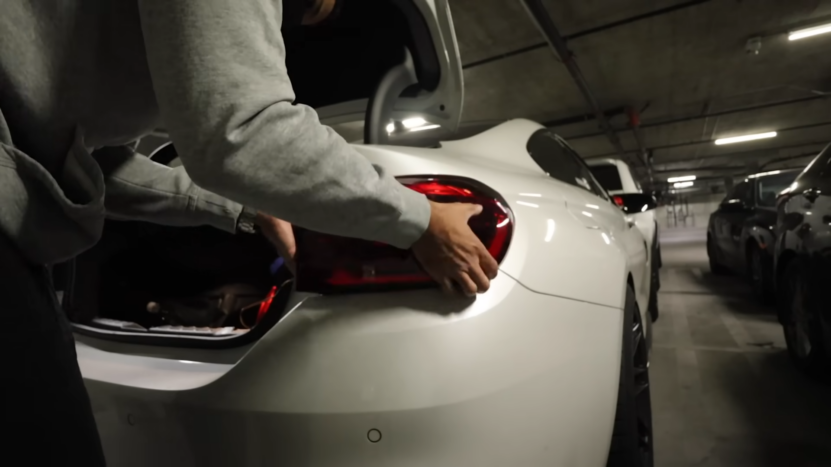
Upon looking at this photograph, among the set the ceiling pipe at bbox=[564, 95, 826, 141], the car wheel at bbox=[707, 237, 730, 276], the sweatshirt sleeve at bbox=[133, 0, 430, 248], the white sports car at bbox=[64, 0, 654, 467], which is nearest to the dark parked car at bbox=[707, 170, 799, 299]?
the car wheel at bbox=[707, 237, 730, 276]

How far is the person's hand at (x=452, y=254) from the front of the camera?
2.81 ft

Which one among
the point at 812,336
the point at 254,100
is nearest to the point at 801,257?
the point at 812,336

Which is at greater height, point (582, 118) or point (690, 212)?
point (582, 118)

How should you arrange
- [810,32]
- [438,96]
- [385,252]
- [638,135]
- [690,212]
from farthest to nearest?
1. [690,212]
2. [638,135]
3. [810,32]
4. [438,96]
5. [385,252]

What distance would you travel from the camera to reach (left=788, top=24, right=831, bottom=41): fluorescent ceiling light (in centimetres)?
615

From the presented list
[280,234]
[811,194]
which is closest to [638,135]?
[811,194]

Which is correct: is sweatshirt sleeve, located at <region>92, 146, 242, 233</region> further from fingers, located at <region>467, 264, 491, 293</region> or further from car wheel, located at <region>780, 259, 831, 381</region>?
car wheel, located at <region>780, 259, 831, 381</region>

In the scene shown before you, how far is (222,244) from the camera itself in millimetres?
1782

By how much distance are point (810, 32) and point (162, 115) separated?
26.8 ft

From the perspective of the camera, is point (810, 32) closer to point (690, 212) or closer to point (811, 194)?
point (811, 194)

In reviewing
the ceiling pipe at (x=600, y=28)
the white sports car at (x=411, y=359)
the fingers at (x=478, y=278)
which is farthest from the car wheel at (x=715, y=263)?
the fingers at (x=478, y=278)

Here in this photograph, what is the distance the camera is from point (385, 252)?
946mm

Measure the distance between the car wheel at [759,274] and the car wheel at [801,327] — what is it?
173cm

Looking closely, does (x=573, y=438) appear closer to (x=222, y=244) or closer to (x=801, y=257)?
(x=222, y=244)
